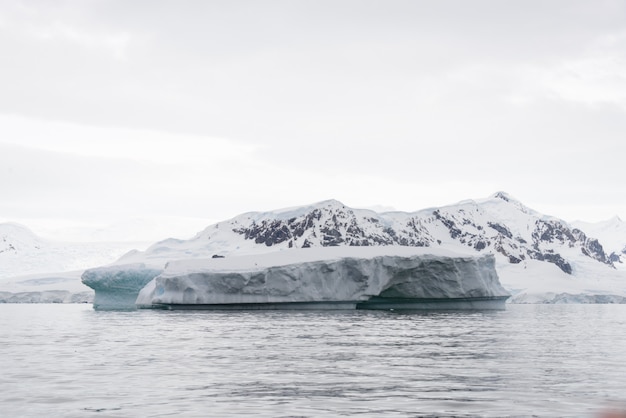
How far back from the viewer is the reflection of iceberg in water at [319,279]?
54469mm

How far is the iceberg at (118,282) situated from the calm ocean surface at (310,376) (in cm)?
3760

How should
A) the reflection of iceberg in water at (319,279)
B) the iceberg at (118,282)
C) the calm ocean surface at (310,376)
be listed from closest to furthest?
1. the calm ocean surface at (310,376)
2. the reflection of iceberg in water at (319,279)
3. the iceberg at (118,282)

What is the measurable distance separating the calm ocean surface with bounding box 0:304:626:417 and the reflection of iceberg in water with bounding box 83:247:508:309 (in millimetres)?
27211

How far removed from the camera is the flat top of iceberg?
5491 centimetres

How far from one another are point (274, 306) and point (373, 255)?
306 inches

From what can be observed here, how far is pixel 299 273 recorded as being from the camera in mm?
54406

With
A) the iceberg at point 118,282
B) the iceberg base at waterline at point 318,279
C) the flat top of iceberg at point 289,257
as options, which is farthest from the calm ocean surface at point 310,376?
the iceberg at point 118,282

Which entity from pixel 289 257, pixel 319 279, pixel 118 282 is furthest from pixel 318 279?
pixel 118 282

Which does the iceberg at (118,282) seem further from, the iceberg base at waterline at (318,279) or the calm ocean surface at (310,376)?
the calm ocean surface at (310,376)

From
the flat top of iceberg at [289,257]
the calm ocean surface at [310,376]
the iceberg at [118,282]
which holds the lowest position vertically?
the calm ocean surface at [310,376]

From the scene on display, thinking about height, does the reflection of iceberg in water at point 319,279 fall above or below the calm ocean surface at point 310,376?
above

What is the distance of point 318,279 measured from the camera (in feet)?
181

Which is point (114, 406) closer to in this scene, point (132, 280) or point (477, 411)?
point (477, 411)

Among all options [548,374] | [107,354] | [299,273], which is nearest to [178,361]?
[107,354]
